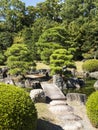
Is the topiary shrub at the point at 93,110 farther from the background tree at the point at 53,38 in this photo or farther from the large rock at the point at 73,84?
the background tree at the point at 53,38

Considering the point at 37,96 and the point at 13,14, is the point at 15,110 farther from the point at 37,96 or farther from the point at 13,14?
the point at 13,14

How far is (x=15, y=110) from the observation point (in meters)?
8.88

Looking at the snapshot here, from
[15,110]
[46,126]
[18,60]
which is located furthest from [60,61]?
[15,110]

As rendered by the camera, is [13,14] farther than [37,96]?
Yes

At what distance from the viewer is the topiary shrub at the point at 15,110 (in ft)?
28.3

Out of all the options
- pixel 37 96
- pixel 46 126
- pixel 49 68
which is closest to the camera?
pixel 46 126

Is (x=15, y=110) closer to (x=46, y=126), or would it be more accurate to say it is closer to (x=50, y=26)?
(x=46, y=126)

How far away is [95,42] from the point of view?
158 ft

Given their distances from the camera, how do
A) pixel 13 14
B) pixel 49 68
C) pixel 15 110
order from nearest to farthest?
1. pixel 15 110
2. pixel 49 68
3. pixel 13 14

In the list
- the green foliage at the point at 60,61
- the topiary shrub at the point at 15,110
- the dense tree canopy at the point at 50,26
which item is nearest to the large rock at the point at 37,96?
the topiary shrub at the point at 15,110

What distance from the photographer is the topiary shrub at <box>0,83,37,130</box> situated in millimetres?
8641

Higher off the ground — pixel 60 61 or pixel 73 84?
pixel 60 61

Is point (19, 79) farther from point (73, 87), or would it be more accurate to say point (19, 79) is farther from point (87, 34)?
point (87, 34)

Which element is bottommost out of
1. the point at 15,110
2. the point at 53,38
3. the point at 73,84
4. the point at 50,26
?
the point at 73,84
